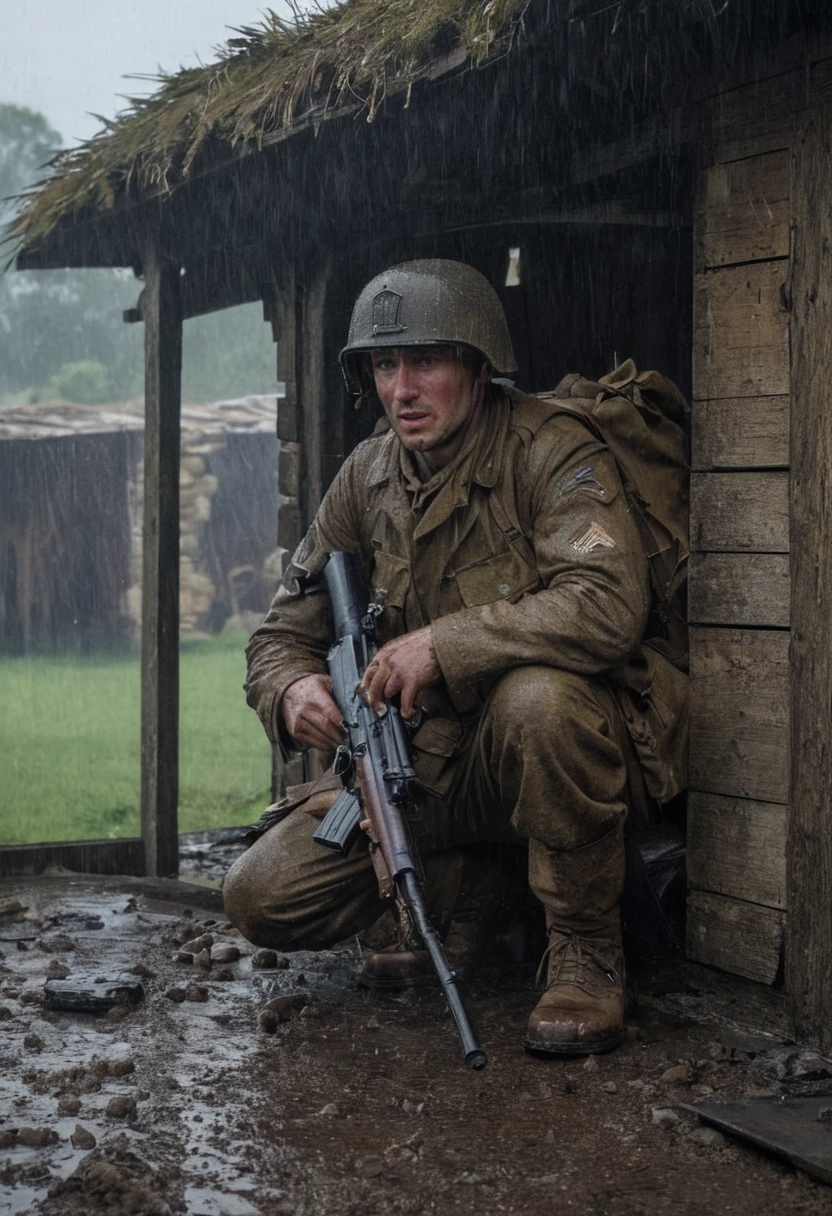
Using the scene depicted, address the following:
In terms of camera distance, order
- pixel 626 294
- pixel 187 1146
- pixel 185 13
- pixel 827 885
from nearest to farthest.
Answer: pixel 187 1146 → pixel 827 885 → pixel 626 294 → pixel 185 13

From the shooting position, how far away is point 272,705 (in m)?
4.69

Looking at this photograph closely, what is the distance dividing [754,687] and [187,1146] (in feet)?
6.33

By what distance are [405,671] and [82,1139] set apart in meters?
1.46

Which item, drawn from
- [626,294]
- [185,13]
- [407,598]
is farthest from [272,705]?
[185,13]

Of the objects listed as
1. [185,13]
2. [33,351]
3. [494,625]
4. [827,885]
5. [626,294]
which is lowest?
[827,885]

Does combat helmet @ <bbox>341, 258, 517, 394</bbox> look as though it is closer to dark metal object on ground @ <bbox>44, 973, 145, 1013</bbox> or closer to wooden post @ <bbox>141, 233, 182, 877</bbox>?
dark metal object on ground @ <bbox>44, 973, 145, 1013</bbox>

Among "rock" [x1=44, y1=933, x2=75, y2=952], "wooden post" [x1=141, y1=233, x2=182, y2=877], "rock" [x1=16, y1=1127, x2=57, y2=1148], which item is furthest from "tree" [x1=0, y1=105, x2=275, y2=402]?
"rock" [x1=16, y1=1127, x2=57, y2=1148]

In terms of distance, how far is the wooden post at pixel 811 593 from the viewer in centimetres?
394

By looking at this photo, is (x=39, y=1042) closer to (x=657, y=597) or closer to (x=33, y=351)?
(x=657, y=597)

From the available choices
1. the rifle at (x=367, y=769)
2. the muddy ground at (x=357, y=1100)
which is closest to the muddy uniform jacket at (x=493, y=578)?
the rifle at (x=367, y=769)

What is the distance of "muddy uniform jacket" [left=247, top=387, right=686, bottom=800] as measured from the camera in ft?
13.5

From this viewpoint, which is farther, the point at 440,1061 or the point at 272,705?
the point at 272,705

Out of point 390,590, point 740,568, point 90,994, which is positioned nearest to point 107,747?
point 90,994

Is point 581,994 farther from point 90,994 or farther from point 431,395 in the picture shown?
point 431,395
